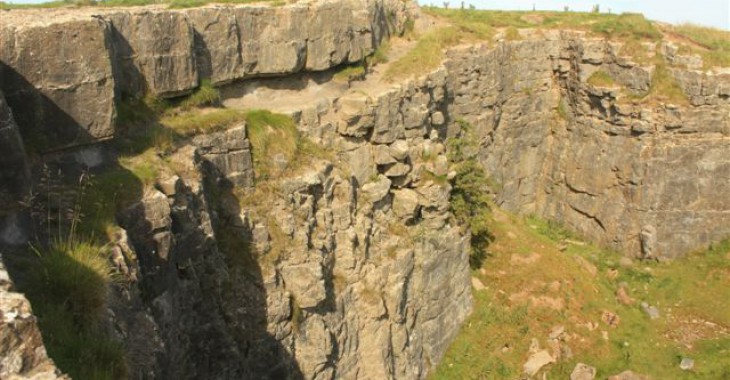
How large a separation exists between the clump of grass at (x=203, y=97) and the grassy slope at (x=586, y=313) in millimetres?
8034

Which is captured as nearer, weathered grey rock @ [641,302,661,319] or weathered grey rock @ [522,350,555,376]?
weathered grey rock @ [522,350,555,376]

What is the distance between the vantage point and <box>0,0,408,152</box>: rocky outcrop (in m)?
7.16

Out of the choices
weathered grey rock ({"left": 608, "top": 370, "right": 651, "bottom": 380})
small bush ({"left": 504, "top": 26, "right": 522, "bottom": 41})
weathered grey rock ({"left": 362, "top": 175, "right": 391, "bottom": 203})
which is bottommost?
weathered grey rock ({"left": 608, "top": 370, "right": 651, "bottom": 380})

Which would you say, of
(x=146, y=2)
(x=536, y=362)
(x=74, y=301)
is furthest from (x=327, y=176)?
(x=536, y=362)

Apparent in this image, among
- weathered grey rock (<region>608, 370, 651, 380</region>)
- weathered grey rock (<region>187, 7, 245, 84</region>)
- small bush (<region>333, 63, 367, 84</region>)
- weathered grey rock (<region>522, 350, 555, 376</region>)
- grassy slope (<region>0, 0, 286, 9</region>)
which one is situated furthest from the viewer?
weathered grey rock (<region>608, 370, 651, 380</region>)

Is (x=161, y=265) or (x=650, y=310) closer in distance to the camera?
(x=161, y=265)

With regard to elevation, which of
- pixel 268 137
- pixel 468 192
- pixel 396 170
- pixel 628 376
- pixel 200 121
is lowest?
pixel 628 376

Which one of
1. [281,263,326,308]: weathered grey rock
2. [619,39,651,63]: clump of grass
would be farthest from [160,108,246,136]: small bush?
[619,39,651,63]: clump of grass

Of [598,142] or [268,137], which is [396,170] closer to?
[268,137]

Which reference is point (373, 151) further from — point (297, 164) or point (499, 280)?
point (499, 280)

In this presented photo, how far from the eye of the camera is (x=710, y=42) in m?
22.1

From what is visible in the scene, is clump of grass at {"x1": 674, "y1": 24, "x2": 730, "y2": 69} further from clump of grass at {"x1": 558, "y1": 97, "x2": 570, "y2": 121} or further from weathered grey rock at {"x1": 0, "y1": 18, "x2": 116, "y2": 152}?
weathered grey rock at {"x1": 0, "y1": 18, "x2": 116, "y2": 152}

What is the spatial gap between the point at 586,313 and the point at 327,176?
28.7ft

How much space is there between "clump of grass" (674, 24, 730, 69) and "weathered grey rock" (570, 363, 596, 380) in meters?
11.1
